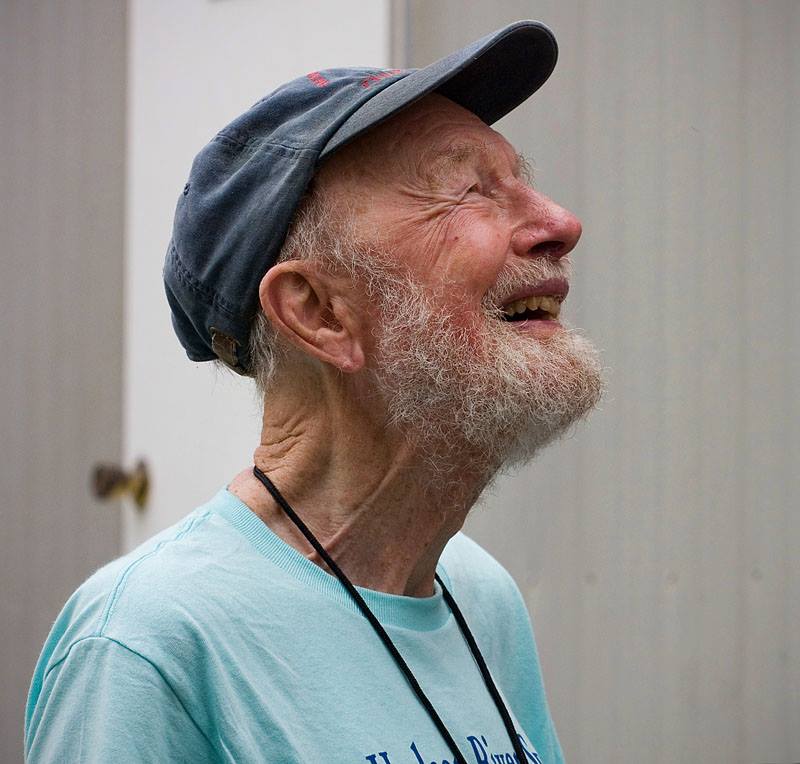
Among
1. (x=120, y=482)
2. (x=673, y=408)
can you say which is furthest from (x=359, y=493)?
(x=120, y=482)

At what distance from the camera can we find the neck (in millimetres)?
1342

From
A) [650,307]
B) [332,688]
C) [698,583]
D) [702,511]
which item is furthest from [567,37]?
[332,688]

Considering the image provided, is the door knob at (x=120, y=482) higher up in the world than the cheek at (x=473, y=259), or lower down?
lower down

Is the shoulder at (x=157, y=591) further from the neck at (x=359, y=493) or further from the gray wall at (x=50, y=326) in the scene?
the gray wall at (x=50, y=326)

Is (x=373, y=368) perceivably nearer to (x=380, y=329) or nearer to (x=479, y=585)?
(x=380, y=329)

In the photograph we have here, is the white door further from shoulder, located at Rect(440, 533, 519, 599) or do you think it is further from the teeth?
the teeth

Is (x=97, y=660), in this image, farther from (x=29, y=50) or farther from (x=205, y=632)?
(x=29, y=50)

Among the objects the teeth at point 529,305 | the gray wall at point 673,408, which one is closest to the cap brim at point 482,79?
the teeth at point 529,305

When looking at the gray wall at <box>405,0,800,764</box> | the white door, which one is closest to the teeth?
the gray wall at <box>405,0,800,764</box>

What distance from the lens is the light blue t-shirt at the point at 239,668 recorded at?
1099 mm

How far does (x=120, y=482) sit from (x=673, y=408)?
1.61 m

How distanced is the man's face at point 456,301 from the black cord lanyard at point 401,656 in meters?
0.17

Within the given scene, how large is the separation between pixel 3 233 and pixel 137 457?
3.14 feet

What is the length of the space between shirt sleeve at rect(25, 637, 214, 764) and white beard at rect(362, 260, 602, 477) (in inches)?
16.6
